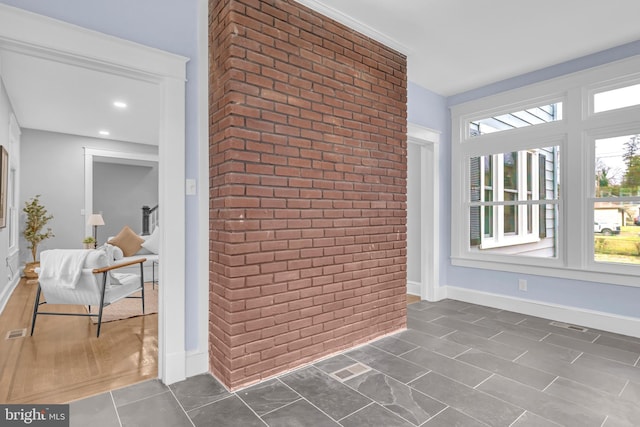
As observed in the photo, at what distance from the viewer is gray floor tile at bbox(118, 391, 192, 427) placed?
183 centimetres

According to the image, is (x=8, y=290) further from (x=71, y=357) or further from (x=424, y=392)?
(x=424, y=392)

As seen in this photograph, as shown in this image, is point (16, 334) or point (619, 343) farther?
point (16, 334)

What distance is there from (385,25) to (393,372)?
277cm

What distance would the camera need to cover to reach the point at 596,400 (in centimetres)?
205

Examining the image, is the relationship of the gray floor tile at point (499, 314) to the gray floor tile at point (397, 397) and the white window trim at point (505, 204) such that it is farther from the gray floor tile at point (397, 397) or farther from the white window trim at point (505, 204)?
the gray floor tile at point (397, 397)

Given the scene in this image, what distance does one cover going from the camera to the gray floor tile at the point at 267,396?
6.55 ft

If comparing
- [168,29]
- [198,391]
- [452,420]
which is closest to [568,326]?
[452,420]

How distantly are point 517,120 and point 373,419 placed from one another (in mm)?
3639

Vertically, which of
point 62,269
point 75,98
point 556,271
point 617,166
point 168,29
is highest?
point 75,98

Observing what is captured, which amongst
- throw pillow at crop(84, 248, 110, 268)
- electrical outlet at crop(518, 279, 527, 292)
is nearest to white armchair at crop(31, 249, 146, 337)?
throw pillow at crop(84, 248, 110, 268)

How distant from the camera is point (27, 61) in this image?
3539 mm

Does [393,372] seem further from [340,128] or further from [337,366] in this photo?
[340,128]

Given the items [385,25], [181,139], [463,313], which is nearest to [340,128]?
[385,25]

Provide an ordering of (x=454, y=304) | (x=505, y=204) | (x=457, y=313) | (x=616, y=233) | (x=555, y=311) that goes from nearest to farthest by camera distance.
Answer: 1. (x=616, y=233)
2. (x=555, y=311)
3. (x=457, y=313)
4. (x=505, y=204)
5. (x=454, y=304)
